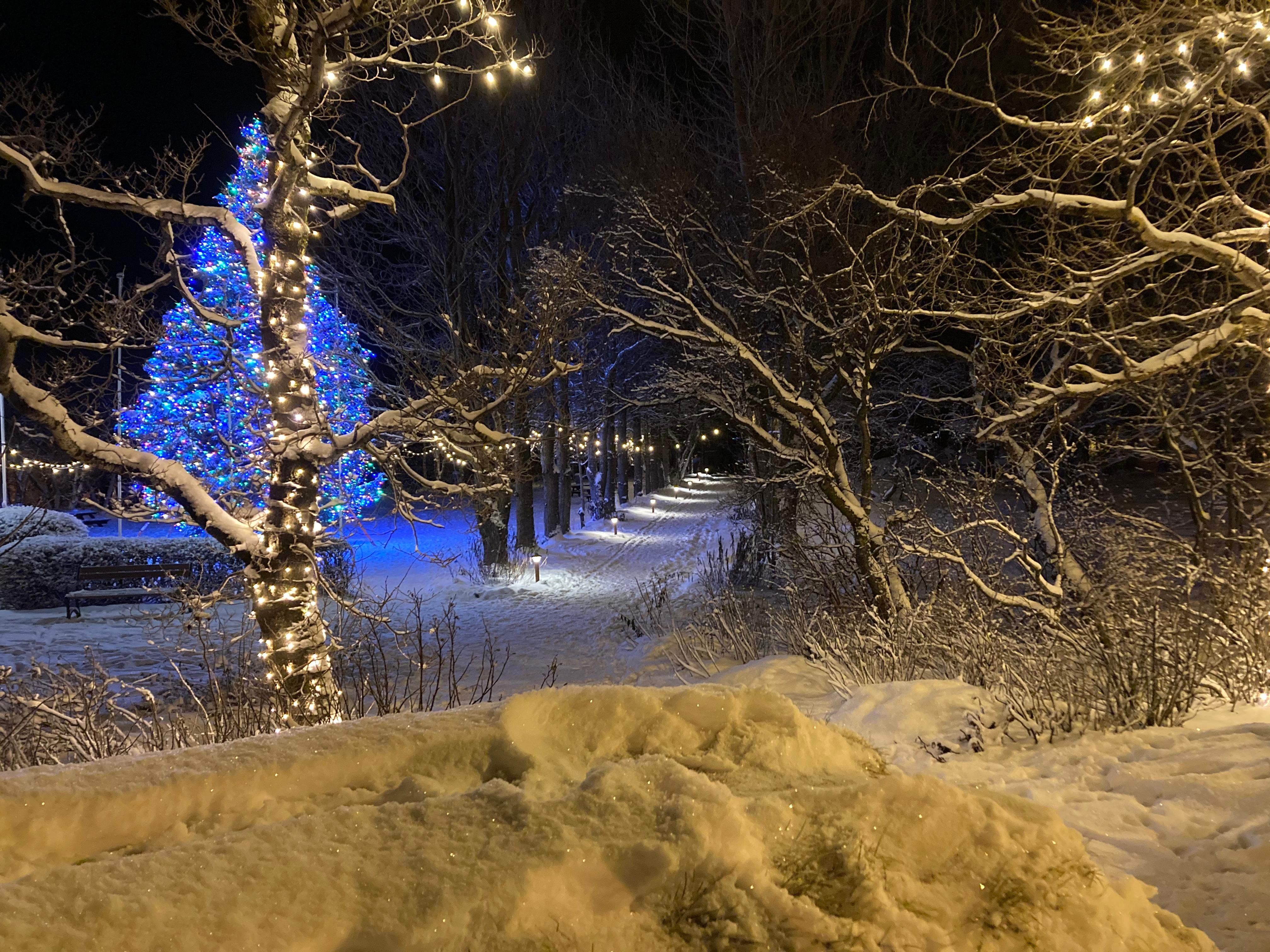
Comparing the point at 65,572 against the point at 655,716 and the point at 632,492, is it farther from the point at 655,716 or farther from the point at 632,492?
the point at 632,492

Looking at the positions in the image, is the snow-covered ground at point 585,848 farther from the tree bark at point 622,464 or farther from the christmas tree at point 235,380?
the tree bark at point 622,464

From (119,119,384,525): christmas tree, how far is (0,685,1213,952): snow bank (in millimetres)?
4160

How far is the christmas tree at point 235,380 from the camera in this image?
21.2ft

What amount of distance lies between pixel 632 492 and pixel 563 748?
34979 millimetres

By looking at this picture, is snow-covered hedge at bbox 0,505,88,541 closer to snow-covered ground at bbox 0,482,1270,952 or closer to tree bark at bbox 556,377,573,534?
tree bark at bbox 556,377,573,534

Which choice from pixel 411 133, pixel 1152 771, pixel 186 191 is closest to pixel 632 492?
pixel 411 133

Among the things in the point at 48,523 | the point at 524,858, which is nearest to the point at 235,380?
the point at 524,858

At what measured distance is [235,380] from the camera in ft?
20.1

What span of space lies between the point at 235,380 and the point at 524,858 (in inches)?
225

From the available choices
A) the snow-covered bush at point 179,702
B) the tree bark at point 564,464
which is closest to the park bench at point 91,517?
the tree bark at point 564,464

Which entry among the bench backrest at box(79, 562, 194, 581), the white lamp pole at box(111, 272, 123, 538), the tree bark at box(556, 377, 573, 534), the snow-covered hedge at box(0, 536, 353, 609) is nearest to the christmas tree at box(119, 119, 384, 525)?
the white lamp pole at box(111, 272, 123, 538)

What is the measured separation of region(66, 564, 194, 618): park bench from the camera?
476 inches

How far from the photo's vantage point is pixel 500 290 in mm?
17172

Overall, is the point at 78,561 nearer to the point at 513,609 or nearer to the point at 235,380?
the point at 513,609
